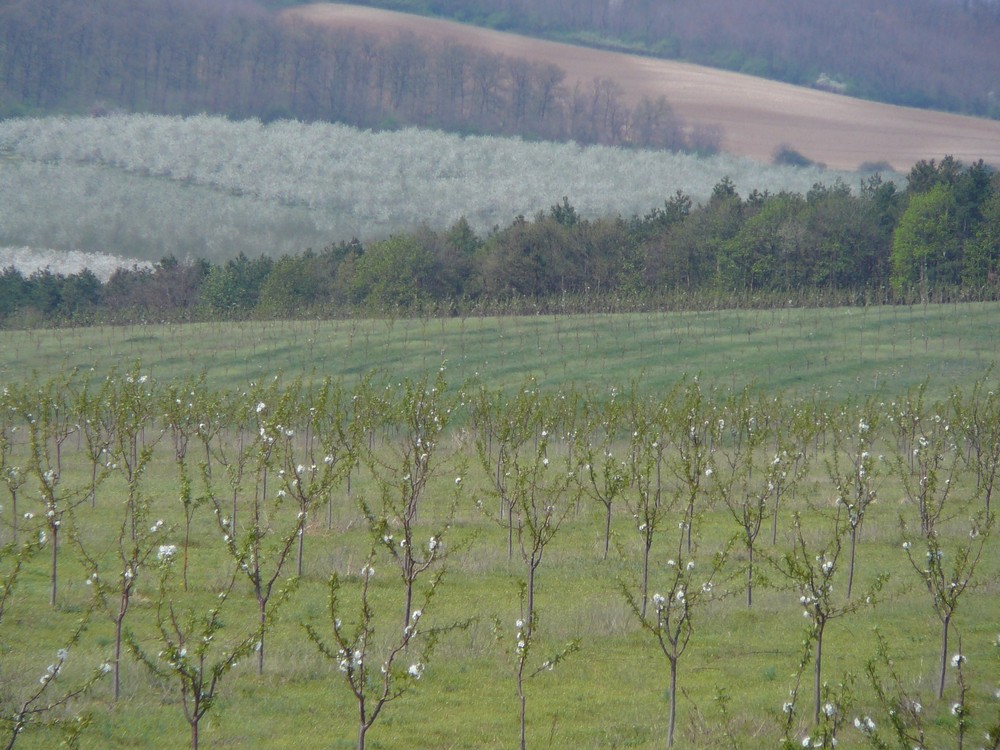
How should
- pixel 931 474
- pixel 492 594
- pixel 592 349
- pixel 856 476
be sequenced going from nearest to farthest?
1. pixel 931 474
2. pixel 856 476
3. pixel 492 594
4. pixel 592 349

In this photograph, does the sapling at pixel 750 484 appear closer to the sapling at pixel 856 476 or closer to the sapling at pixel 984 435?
the sapling at pixel 856 476

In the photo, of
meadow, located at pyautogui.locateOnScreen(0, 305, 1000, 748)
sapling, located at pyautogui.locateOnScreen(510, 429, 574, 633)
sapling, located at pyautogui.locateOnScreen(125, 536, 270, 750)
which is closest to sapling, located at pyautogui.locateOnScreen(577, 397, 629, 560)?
meadow, located at pyautogui.locateOnScreen(0, 305, 1000, 748)

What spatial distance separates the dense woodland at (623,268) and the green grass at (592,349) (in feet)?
22.4

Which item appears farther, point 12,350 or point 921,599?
point 12,350

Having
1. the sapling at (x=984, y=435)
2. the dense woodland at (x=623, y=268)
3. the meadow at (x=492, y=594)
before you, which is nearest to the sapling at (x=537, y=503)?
the meadow at (x=492, y=594)

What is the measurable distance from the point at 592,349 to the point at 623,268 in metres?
27.7

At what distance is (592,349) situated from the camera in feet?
182

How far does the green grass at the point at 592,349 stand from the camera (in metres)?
49.6

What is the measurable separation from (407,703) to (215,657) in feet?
10.4

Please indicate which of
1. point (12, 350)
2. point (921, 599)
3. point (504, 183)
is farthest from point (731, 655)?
point (504, 183)

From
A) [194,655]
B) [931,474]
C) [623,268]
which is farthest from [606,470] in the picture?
[623,268]

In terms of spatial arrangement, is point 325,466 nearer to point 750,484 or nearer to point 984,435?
Result: point 750,484

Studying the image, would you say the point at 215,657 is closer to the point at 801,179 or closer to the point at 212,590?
the point at 212,590

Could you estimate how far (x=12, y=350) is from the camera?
5712 centimetres
